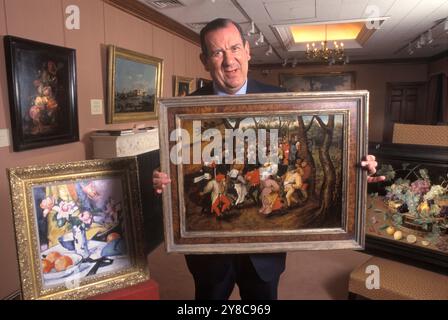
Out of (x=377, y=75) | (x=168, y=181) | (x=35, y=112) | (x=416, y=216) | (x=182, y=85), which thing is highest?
(x=377, y=75)

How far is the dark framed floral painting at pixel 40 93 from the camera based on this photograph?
294 centimetres

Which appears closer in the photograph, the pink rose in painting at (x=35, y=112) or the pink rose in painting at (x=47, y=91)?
→ the pink rose in painting at (x=35, y=112)

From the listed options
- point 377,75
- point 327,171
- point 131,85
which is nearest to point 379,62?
point 377,75

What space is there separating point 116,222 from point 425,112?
12.5 metres

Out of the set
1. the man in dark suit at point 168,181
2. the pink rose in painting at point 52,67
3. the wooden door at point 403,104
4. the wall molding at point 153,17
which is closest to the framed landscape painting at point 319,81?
the wooden door at point 403,104

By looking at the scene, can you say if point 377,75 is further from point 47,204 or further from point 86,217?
point 47,204

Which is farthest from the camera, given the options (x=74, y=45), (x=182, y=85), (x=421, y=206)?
(x=182, y=85)

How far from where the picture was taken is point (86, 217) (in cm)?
Result: 168

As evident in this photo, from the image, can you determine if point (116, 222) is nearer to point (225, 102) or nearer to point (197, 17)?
point (225, 102)

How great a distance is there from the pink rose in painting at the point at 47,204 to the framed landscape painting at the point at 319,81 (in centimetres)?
1135

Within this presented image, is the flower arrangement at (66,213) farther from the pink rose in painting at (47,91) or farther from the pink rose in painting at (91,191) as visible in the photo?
the pink rose in painting at (47,91)

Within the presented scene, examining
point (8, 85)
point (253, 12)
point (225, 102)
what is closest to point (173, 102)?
point (225, 102)

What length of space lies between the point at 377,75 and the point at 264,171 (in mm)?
12026

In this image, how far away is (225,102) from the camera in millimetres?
1495
